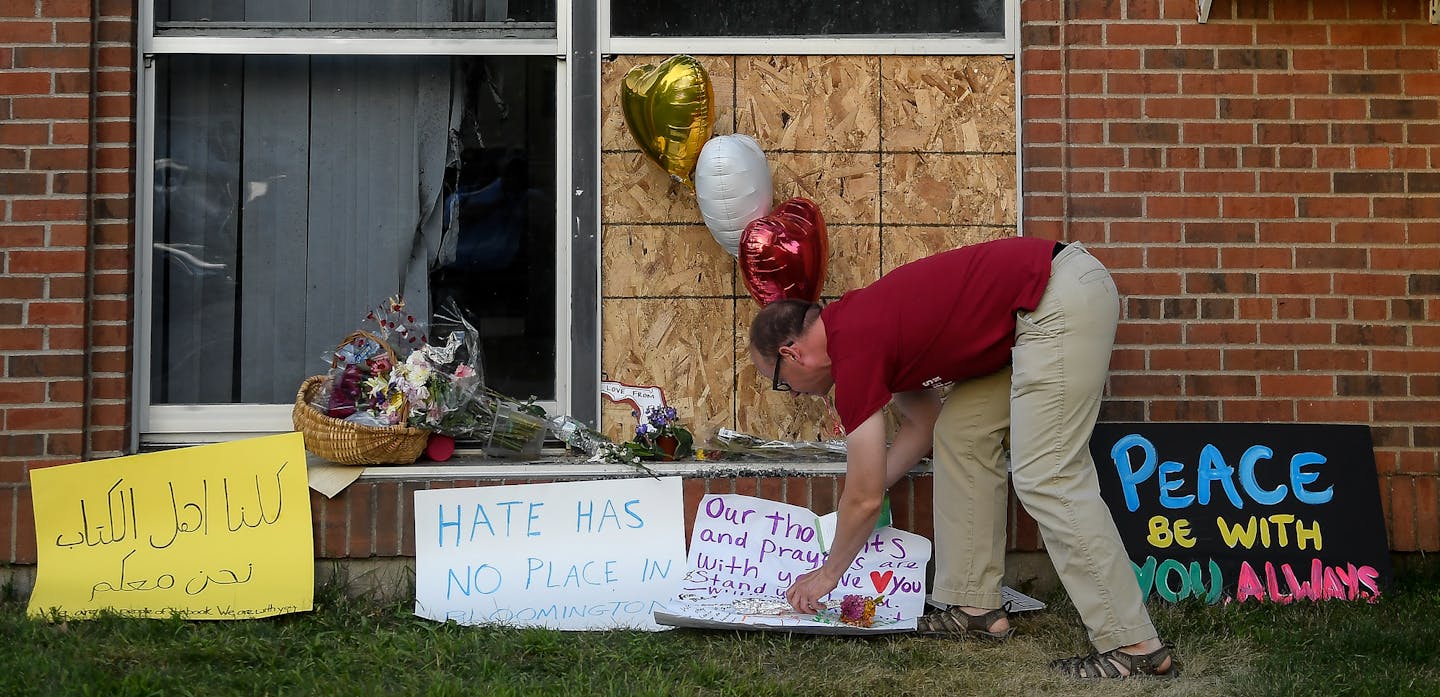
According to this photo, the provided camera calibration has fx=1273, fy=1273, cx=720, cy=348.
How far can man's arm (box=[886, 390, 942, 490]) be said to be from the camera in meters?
3.78

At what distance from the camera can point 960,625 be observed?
11.9 feet

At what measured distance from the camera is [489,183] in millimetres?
4410

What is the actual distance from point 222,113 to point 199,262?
519mm

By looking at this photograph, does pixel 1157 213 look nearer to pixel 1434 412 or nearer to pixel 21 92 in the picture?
pixel 1434 412

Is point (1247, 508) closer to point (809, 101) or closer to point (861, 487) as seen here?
point (861, 487)

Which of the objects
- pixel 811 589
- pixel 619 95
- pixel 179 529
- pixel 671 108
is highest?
pixel 619 95

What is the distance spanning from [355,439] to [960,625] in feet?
6.24

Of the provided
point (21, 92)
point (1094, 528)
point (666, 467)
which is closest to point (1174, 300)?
point (1094, 528)

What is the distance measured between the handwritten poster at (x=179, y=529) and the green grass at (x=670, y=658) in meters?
0.14

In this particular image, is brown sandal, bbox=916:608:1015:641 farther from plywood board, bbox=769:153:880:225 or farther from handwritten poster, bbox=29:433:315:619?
handwritten poster, bbox=29:433:315:619

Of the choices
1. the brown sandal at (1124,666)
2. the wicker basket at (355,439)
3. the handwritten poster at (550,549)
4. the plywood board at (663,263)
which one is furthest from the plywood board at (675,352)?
the brown sandal at (1124,666)

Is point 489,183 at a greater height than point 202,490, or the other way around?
point 489,183

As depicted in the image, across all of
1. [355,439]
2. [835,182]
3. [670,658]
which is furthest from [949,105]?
[355,439]

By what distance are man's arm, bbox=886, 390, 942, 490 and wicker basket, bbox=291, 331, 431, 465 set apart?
1486 millimetres
